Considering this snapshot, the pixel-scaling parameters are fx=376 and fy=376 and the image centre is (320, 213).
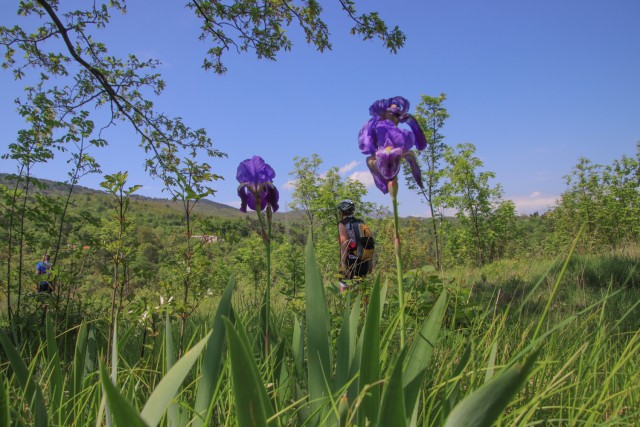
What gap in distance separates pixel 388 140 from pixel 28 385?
1.41 meters

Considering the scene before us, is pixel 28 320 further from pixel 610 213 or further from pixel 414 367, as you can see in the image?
pixel 610 213

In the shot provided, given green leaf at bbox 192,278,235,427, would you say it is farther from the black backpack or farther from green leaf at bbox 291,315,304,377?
the black backpack

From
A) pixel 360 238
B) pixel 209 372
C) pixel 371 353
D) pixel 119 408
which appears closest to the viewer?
pixel 119 408

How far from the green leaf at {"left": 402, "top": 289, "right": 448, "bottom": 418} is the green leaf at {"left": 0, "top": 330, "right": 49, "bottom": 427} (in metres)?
1.05

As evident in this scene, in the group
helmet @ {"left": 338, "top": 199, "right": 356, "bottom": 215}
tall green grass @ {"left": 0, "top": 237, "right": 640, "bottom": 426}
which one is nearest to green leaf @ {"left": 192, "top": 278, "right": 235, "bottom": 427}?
tall green grass @ {"left": 0, "top": 237, "right": 640, "bottom": 426}

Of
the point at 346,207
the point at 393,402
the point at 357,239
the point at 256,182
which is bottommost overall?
the point at 393,402

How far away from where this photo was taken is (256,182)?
5.12ft

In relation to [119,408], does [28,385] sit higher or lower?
lower

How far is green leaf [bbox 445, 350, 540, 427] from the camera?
633 millimetres

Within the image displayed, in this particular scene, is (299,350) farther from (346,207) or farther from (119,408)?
(346,207)

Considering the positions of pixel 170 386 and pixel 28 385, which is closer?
pixel 170 386

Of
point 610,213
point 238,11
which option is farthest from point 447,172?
point 238,11

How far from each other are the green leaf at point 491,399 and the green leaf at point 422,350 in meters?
0.27

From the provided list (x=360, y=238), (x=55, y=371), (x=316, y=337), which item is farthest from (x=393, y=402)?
(x=360, y=238)
